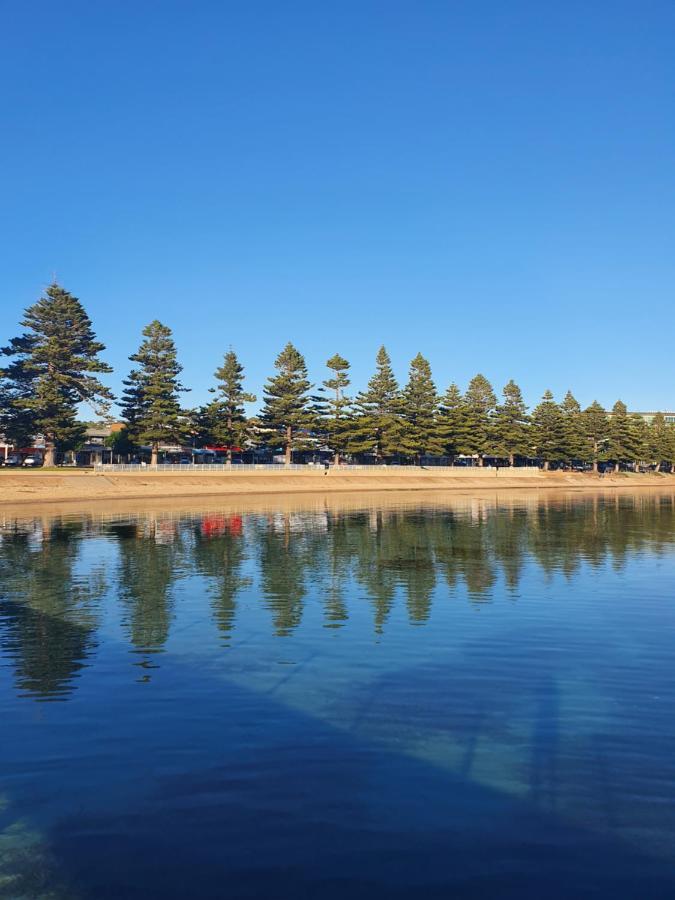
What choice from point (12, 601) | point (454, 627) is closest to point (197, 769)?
point (454, 627)

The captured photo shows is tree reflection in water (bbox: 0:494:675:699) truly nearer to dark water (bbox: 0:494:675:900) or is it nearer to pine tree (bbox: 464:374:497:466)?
dark water (bbox: 0:494:675:900)

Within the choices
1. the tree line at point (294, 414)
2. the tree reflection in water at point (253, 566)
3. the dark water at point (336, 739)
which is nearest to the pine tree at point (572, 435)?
the tree line at point (294, 414)

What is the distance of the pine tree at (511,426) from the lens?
4695 inches

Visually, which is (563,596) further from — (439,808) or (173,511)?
(173,511)

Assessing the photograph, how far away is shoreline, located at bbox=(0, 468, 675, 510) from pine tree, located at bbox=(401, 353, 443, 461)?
5559 mm

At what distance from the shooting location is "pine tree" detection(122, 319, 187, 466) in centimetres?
8262

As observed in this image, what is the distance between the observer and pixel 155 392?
82.8 m

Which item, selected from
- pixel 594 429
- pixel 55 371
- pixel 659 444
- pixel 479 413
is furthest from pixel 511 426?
pixel 55 371

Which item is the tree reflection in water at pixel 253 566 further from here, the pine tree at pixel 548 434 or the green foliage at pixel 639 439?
the green foliage at pixel 639 439

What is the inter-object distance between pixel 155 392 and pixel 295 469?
793 inches

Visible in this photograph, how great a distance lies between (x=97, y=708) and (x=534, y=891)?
7.22 metres

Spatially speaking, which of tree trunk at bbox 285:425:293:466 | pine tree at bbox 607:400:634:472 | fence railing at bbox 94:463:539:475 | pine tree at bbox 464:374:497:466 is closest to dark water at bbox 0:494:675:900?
fence railing at bbox 94:463:539:475

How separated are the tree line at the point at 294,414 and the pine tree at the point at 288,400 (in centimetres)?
15

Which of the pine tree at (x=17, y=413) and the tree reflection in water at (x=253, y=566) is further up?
the pine tree at (x=17, y=413)
